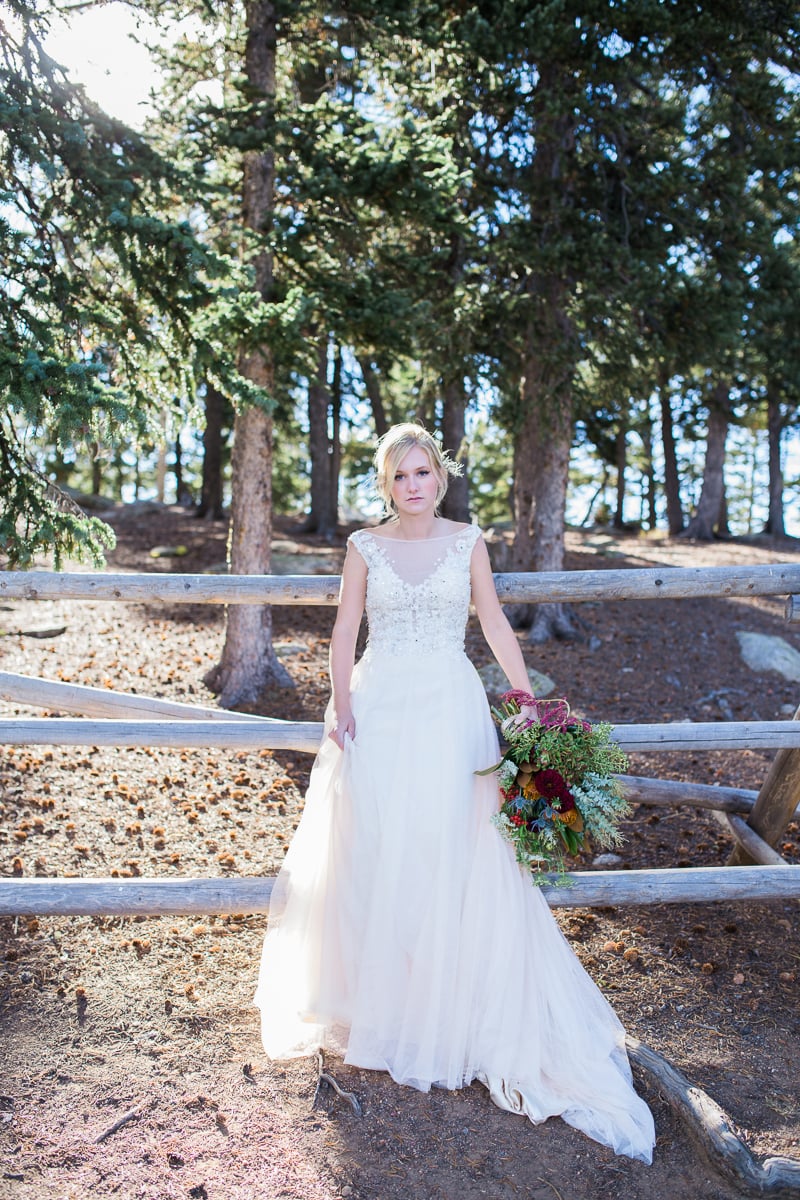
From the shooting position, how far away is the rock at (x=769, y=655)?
37.7 feet

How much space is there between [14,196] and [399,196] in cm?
354

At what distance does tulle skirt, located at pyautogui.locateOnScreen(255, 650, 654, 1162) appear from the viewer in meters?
3.62

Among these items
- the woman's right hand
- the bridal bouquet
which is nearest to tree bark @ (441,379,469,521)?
the woman's right hand

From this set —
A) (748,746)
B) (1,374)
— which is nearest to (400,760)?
(748,746)

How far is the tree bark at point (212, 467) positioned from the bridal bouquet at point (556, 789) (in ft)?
49.4

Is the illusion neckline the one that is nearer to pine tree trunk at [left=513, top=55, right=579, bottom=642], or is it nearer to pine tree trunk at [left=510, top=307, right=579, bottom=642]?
pine tree trunk at [left=513, top=55, right=579, bottom=642]

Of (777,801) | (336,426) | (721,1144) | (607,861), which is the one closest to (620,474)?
(336,426)

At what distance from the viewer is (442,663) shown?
13.2 feet

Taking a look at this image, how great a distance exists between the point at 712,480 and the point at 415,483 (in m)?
18.0

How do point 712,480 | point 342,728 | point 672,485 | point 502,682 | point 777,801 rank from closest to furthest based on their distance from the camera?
1. point 342,728
2. point 777,801
3. point 502,682
4. point 712,480
5. point 672,485

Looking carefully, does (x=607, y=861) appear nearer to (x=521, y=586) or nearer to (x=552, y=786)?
(x=521, y=586)

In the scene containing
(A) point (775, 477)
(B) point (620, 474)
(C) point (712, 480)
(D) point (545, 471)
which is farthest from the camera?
(B) point (620, 474)

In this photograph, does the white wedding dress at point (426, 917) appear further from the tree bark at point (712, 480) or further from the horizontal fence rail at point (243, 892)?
the tree bark at point (712, 480)

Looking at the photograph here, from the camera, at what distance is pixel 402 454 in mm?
4043
